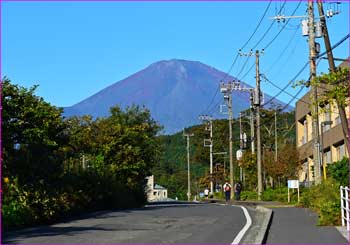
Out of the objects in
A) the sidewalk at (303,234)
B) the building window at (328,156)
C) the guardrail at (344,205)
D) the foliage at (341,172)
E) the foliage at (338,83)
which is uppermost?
the building window at (328,156)

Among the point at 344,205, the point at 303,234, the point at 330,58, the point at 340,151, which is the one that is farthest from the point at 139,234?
the point at 340,151

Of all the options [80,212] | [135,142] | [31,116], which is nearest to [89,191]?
[80,212]

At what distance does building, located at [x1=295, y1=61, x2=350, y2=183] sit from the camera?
51.2 metres

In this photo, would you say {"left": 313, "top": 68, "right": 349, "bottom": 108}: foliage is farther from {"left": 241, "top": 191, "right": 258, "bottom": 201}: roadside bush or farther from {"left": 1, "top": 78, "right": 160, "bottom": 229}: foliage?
{"left": 241, "top": 191, "right": 258, "bottom": 201}: roadside bush

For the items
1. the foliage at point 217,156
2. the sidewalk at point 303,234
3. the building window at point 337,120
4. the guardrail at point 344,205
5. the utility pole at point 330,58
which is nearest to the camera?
the sidewalk at point 303,234

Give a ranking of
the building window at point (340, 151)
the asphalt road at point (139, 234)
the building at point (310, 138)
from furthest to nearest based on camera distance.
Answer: the building window at point (340, 151) < the building at point (310, 138) < the asphalt road at point (139, 234)

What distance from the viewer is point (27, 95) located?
88.3 feet

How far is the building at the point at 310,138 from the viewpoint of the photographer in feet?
168

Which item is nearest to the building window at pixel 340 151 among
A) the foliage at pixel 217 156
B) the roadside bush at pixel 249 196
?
the foliage at pixel 217 156

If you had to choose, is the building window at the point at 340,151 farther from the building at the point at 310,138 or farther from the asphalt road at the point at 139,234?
the asphalt road at the point at 139,234

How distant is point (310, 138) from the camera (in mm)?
64438

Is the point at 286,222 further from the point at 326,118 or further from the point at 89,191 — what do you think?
the point at 326,118

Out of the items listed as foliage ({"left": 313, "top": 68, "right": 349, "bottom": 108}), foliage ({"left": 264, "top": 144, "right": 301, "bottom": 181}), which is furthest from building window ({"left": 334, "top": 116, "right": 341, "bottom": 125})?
foliage ({"left": 313, "top": 68, "right": 349, "bottom": 108})

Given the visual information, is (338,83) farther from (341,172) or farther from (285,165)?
(285,165)
